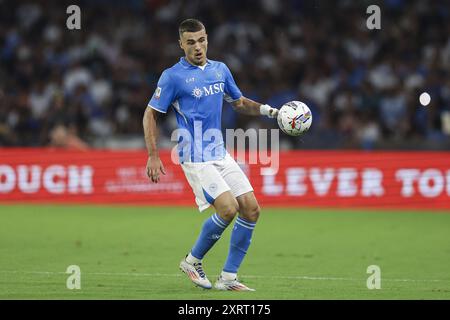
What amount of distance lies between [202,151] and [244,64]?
13810 mm

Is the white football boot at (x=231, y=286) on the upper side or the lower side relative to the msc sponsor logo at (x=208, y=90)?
lower

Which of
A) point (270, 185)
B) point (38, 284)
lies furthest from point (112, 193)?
point (38, 284)

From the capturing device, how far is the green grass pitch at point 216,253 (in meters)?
9.38

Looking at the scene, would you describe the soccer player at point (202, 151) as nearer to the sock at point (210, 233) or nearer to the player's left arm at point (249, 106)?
the sock at point (210, 233)

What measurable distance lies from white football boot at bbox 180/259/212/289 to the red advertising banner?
900 centimetres

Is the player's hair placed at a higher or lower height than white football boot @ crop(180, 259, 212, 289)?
higher

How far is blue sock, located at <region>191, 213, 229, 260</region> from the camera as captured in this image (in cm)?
945

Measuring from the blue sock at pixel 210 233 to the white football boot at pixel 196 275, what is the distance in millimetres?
109

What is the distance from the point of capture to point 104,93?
75.9 feet

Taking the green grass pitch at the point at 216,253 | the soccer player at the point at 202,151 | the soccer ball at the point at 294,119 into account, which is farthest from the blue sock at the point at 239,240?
the soccer ball at the point at 294,119

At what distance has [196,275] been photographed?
9.49 metres

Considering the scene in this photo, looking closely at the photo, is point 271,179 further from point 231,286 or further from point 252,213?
point 231,286

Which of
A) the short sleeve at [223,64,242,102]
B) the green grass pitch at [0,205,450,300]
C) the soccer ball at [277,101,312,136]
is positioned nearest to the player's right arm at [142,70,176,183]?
the short sleeve at [223,64,242,102]

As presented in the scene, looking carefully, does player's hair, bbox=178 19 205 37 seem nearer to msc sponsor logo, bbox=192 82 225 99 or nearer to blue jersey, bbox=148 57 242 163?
blue jersey, bbox=148 57 242 163
